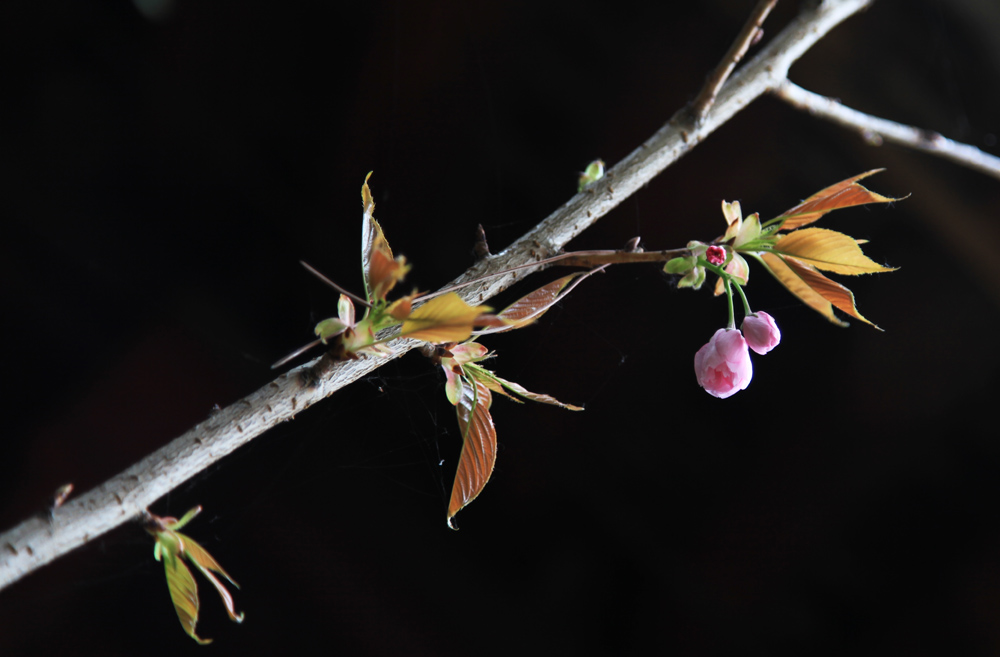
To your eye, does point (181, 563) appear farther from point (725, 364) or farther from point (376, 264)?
point (725, 364)

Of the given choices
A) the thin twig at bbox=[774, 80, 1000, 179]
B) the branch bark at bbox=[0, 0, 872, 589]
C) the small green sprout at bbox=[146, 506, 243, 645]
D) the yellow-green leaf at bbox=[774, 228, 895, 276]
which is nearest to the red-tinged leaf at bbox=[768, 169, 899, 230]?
the yellow-green leaf at bbox=[774, 228, 895, 276]

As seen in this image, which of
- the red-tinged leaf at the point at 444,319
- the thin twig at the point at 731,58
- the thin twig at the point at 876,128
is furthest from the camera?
the thin twig at the point at 876,128

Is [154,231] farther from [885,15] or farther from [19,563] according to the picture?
[885,15]

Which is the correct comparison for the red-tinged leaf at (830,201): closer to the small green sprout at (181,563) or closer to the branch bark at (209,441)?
the branch bark at (209,441)

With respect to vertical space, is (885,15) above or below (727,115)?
above

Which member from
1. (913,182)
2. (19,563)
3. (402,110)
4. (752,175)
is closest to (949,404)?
(913,182)

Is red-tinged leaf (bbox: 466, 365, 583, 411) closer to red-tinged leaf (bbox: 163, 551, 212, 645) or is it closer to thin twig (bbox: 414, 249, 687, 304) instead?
thin twig (bbox: 414, 249, 687, 304)

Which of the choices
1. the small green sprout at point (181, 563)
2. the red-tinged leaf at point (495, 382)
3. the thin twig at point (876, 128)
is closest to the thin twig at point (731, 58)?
the thin twig at point (876, 128)
